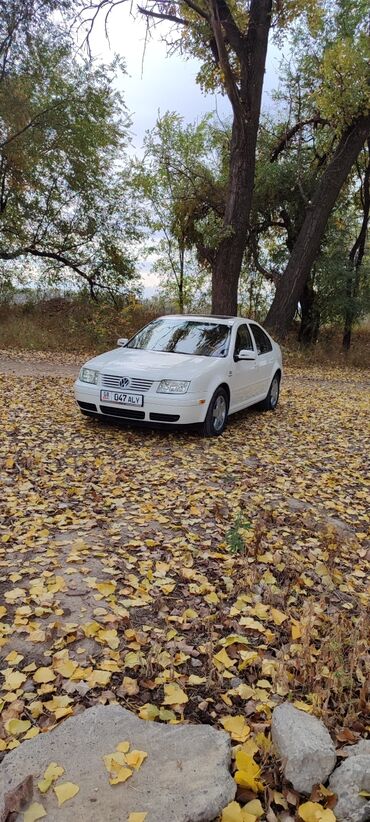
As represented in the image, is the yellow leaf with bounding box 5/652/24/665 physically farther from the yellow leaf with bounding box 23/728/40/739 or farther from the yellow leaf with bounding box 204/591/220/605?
the yellow leaf with bounding box 204/591/220/605

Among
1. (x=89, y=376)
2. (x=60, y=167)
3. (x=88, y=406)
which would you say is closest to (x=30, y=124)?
(x=60, y=167)

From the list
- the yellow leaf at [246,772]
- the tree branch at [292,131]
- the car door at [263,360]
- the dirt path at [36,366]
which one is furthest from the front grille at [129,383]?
the tree branch at [292,131]

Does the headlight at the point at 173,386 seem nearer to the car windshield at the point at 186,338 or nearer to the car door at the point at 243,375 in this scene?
the car windshield at the point at 186,338

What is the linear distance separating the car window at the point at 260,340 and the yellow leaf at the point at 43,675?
6.52 m

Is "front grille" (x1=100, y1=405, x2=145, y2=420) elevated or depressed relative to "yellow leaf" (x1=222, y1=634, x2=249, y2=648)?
elevated

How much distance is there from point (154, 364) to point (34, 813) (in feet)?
17.9

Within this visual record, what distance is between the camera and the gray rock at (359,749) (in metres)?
2.28

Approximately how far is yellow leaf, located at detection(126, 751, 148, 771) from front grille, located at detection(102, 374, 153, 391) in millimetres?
4721

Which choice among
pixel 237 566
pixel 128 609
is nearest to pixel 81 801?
pixel 128 609

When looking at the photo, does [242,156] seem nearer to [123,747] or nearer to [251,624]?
[251,624]

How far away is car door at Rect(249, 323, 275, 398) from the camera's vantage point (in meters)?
8.59

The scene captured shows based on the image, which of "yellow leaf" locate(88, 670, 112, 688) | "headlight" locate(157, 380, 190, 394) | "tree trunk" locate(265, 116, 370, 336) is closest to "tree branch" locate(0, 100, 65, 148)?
"tree trunk" locate(265, 116, 370, 336)

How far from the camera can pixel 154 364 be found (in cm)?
698

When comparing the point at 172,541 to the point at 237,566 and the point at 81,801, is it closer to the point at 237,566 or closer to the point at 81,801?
the point at 237,566
